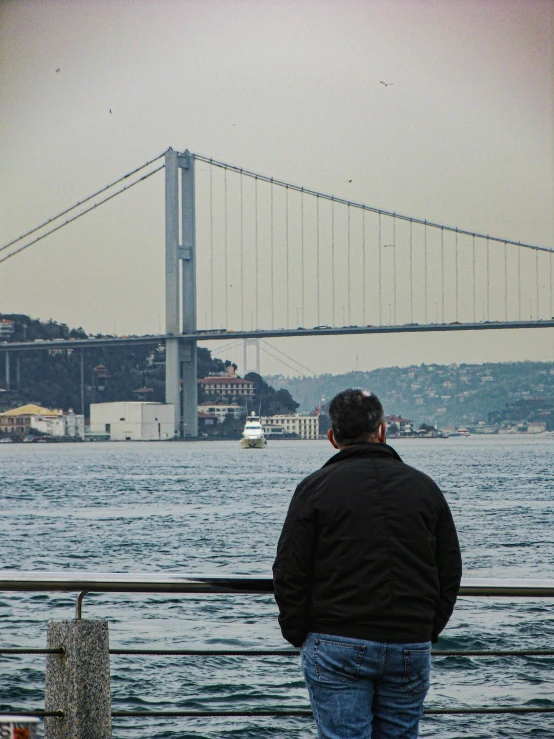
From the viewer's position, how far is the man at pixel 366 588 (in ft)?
4.85

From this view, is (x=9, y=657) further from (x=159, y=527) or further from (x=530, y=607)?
(x=159, y=527)

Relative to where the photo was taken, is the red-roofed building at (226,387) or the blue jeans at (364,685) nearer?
the blue jeans at (364,685)

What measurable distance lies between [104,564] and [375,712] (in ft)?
47.3

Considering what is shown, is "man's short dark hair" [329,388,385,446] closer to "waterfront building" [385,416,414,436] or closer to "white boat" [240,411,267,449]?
"white boat" [240,411,267,449]

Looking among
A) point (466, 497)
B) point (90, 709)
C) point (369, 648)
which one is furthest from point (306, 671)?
point (466, 497)

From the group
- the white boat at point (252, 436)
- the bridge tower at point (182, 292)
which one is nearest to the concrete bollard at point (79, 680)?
the bridge tower at point (182, 292)

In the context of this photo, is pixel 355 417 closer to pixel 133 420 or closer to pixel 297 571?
pixel 297 571

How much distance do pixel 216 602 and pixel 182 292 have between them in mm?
36627

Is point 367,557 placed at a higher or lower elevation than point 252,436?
higher

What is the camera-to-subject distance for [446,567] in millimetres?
1545

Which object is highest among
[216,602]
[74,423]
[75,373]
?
[75,373]

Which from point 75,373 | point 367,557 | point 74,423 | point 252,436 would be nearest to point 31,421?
point 74,423

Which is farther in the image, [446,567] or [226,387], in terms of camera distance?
[226,387]

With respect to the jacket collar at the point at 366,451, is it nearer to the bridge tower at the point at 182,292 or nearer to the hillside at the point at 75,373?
the bridge tower at the point at 182,292
